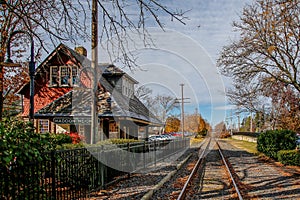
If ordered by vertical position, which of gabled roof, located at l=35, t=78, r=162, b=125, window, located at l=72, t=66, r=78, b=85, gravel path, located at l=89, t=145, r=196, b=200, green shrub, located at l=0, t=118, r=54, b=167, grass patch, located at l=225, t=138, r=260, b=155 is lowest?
grass patch, located at l=225, t=138, r=260, b=155

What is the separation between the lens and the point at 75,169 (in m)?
8.12

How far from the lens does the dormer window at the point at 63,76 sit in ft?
79.2

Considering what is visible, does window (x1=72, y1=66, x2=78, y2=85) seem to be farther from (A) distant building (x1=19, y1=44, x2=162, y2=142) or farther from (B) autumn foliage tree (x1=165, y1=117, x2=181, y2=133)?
(B) autumn foliage tree (x1=165, y1=117, x2=181, y2=133)

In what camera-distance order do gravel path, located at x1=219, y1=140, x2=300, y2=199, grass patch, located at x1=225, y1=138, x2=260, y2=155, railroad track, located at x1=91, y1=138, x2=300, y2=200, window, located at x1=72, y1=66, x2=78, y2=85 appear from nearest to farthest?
1. railroad track, located at x1=91, y1=138, x2=300, y2=200
2. gravel path, located at x1=219, y1=140, x2=300, y2=199
3. window, located at x1=72, y1=66, x2=78, y2=85
4. grass patch, located at x1=225, y1=138, x2=260, y2=155

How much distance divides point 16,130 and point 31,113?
6.52 m

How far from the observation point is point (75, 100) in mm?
22750

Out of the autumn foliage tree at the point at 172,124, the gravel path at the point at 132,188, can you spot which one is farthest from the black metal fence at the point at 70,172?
the autumn foliage tree at the point at 172,124

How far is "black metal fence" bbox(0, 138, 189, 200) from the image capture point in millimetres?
5176

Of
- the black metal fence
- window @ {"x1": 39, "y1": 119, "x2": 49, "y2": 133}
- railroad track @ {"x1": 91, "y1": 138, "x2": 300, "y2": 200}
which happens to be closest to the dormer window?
window @ {"x1": 39, "y1": 119, "x2": 49, "y2": 133}

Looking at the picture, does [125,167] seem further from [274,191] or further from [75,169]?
[274,191]

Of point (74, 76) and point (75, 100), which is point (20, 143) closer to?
point (75, 100)

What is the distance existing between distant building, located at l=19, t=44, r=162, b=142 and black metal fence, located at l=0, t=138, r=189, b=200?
7.83 m

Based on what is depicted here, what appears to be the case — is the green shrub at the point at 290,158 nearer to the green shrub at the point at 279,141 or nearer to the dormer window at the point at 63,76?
the green shrub at the point at 279,141

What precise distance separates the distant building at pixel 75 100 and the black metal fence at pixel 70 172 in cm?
783
